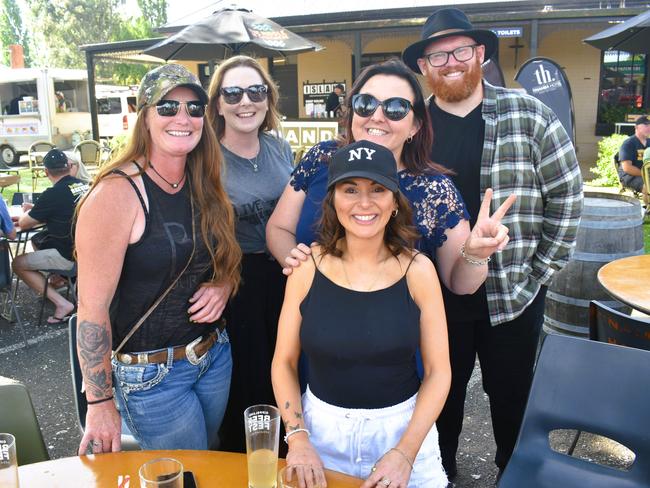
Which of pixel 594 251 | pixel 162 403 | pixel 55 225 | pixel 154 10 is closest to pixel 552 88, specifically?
pixel 594 251

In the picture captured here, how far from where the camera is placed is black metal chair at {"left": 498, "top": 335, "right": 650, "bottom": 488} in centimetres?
205

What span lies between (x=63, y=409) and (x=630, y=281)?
11.9 ft

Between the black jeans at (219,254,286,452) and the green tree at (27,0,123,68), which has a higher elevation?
the green tree at (27,0,123,68)

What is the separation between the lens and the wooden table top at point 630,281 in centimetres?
298

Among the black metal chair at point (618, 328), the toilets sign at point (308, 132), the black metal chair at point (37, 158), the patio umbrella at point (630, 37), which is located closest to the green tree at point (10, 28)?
the black metal chair at point (37, 158)

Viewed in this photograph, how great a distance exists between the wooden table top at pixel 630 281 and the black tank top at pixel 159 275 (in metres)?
2.19

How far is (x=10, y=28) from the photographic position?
171ft

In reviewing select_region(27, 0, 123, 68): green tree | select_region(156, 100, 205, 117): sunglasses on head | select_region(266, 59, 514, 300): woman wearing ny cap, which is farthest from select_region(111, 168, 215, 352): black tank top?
select_region(27, 0, 123, 68): green tree

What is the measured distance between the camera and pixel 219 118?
281 centimetres

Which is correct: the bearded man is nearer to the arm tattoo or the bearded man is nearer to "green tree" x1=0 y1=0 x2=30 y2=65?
the arm tattoo

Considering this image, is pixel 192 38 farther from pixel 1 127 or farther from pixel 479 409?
pixel 1 127

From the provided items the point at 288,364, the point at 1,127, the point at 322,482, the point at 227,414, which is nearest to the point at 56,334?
the point at 227,414

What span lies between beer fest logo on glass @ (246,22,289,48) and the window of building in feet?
30.5

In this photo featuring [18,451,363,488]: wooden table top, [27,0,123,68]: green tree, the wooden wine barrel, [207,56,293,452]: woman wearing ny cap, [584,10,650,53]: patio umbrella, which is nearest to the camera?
[18,451,363,488]: wooden table top
